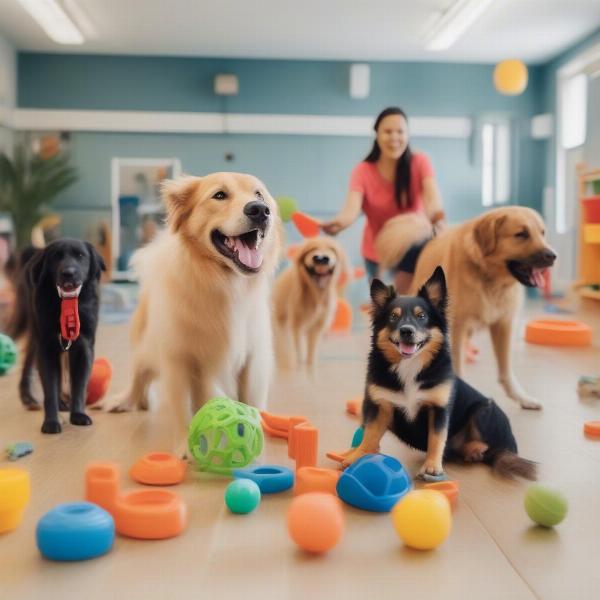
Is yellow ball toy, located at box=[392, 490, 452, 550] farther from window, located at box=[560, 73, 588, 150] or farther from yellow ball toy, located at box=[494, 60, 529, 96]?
window, located at box=[560, 73, 588, 150]

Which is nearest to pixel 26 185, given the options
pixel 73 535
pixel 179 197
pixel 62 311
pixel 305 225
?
pixel 305 225

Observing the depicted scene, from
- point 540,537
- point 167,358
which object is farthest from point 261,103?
point 540,537

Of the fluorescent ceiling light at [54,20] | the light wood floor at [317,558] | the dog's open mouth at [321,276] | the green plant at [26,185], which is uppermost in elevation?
the fluorescent ceiling light at [54,20]

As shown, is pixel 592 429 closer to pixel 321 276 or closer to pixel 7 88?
pixel 321 276

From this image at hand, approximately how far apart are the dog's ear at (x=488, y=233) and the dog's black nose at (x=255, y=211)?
50.6 inches

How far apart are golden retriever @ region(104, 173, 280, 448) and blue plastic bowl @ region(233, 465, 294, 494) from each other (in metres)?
0.47

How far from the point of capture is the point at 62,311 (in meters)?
2.54

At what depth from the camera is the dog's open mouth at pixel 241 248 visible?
2.34 m

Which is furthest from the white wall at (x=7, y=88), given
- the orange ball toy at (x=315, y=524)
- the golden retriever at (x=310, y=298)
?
the orange ball toy at (x=315, y=524)

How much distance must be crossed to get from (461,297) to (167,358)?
4.54ft

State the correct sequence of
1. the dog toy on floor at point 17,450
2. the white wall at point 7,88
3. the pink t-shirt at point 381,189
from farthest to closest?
1. the white wall at point 7,88
2. the pink t-shirt at point 381,189
3. the dog toy on floor at point 17,450

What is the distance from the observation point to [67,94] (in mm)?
10258

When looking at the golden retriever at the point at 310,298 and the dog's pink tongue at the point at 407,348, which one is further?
the golden retriever at the point at 310,298

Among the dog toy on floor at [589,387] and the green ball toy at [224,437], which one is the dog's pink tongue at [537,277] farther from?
the green ball toy at [224,437]
